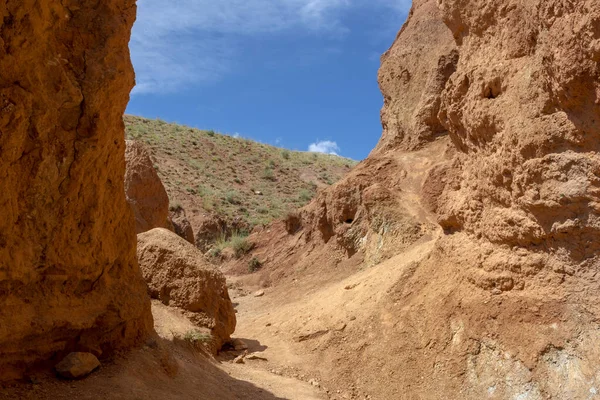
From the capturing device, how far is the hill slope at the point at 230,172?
30.1 meters

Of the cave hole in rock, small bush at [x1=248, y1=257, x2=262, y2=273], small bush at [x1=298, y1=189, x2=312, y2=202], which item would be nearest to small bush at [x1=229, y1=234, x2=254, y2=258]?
small bush at [x1=248, y1=257, x2=262, y2=273]

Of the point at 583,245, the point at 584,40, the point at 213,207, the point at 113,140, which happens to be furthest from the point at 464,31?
the point at 213,207

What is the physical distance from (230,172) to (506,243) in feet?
101

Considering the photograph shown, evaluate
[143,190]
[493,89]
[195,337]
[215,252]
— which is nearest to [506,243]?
[493,89]

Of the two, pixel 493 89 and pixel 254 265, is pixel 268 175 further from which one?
pixel 493 89

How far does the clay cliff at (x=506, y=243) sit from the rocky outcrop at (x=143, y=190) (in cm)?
549

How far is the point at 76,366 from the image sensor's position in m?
4.89

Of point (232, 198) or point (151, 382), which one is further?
point (232, 198)

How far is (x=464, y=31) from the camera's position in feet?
30.2

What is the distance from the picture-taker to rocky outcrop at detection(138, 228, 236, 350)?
8.27 meters

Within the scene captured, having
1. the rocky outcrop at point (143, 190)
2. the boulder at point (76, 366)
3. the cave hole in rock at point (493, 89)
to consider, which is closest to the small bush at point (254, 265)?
the rocky outcrop at point (143, 190)

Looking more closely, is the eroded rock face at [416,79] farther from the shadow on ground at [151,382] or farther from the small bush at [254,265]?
the shadow on ground at [151,382]

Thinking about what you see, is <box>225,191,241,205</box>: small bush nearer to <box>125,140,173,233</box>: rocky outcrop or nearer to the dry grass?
the dry grass

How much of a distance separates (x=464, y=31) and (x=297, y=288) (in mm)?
7563
